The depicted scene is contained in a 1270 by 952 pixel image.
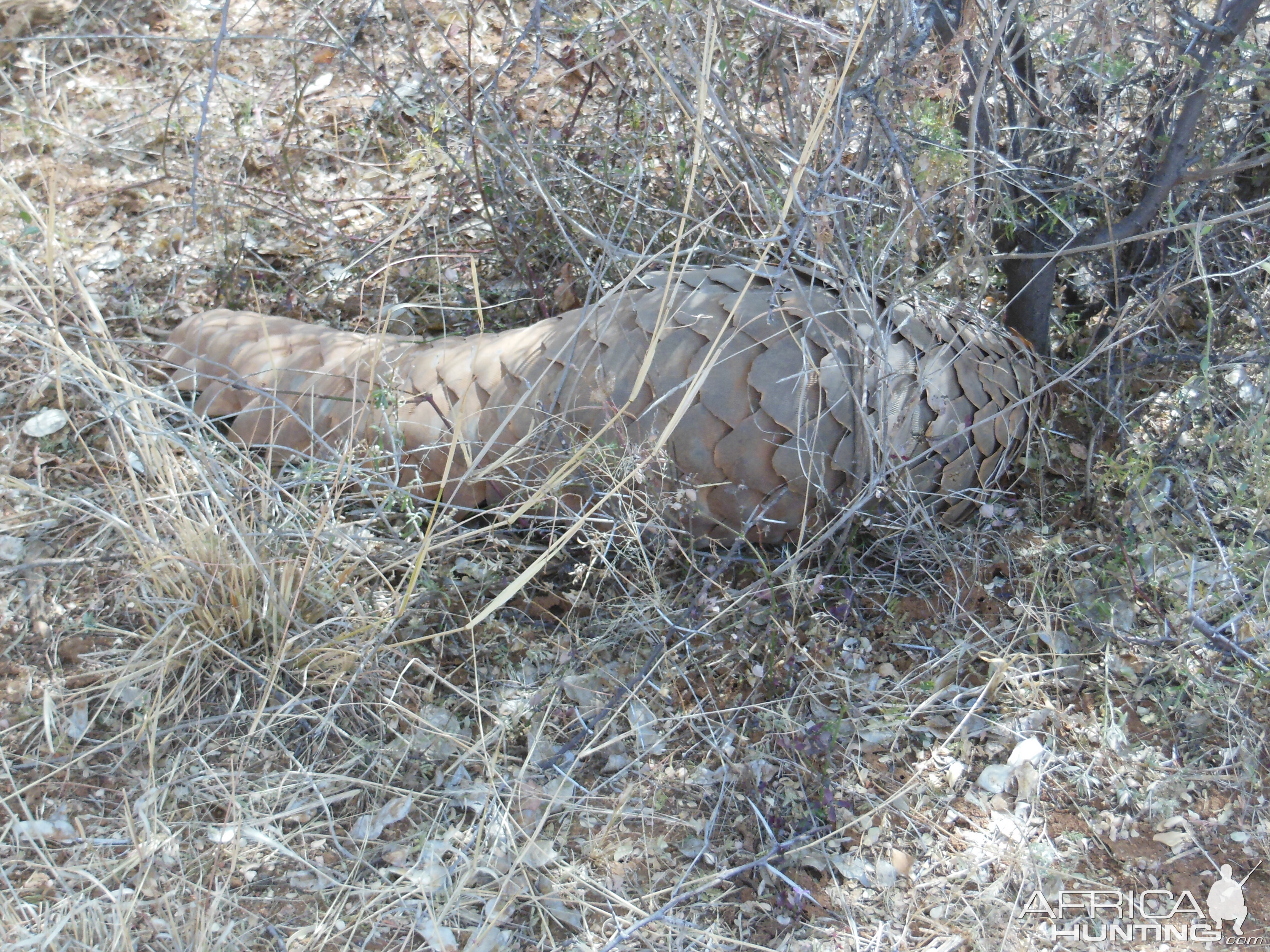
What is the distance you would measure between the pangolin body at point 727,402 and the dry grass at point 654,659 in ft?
0.32

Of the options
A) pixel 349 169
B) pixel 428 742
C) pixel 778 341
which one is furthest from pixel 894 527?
pixel 349 169

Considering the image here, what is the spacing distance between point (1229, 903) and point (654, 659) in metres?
0.98

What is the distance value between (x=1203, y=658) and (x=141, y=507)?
1.90 meters

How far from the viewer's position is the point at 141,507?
1681 millimetres

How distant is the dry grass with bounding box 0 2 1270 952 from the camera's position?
1.54 meters

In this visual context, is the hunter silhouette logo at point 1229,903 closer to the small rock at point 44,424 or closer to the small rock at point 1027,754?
the small rock at point 1027,754

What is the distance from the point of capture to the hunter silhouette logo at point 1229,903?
1488mm

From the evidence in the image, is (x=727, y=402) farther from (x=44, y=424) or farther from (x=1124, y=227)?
(x=44, y=424)

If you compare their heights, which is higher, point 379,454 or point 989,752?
point 379,454

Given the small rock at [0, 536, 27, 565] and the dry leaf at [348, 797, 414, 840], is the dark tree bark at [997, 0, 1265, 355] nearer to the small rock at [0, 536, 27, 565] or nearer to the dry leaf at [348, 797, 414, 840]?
the dry leaf at [348, 797, 414, 840]

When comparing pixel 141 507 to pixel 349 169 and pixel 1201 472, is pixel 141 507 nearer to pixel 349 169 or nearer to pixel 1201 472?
pixel 349 169
